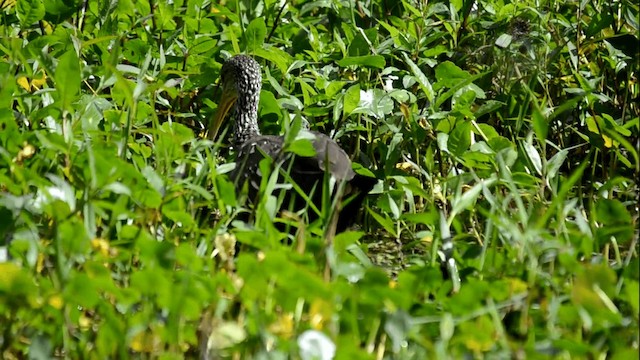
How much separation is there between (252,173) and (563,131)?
57.3 inches

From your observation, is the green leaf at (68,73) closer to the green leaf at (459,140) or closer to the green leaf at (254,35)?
the green leaf at (459,140)

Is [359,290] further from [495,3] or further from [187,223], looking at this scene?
[495,3]

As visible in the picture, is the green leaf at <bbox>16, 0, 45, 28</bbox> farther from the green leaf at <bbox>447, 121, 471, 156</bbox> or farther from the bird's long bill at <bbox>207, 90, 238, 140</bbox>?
the green leaf at <bbox>447, 121, 471, 156</bbox>

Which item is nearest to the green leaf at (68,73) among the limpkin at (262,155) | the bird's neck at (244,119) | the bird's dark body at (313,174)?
the limpkin at (262,155)

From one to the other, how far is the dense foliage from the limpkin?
0.25 feet

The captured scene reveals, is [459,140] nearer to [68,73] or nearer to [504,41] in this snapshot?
[504,41]

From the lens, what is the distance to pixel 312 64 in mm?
5062

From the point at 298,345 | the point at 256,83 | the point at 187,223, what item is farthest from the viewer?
the point at 256,83

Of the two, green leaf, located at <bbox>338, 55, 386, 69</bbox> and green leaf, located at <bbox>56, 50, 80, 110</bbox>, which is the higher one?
green leaf, located at <bbox>56, 50, 80, 110</bbox>

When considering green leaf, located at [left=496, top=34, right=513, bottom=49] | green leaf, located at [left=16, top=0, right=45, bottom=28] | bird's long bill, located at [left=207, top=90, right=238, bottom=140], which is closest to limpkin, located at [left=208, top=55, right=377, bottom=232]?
bird's long bill, located at [left=207, top=90, right=238, bottom=140]

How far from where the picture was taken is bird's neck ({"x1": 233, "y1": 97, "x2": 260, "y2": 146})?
4867 millimetres

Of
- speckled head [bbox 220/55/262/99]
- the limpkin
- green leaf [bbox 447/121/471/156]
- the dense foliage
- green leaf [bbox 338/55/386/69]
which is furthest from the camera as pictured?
speckled head [bbox 220/55/262/99]

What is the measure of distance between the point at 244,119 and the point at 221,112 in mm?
128

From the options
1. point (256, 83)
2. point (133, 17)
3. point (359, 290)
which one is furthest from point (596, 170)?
point (359, 290)
